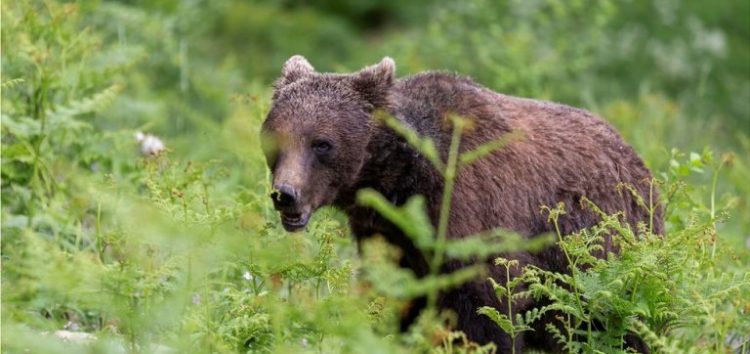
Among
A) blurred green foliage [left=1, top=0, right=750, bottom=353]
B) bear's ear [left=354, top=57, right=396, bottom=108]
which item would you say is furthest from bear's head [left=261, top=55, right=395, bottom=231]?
blurred green foliage [left=1, top=0, right=750, bottom=353]

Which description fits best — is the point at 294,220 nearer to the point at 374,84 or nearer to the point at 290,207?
the point at 290,207

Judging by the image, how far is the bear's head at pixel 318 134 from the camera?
579 centimetres

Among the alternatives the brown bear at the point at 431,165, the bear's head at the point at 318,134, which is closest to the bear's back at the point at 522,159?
the brown bear at the point at 431,165

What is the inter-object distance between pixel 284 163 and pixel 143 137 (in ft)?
7.73

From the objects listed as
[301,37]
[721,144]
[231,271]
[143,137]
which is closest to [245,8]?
[301,37]

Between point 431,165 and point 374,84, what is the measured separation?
1.49 ft

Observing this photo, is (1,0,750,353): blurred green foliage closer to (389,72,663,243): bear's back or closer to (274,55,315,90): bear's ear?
(389,72,663,243): bear's back

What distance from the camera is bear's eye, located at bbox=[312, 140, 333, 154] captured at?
593 cm

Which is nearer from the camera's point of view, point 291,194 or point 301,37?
point 291,194

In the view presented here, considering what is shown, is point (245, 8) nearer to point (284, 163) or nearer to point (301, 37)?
point (301, 37)

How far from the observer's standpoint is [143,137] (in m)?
7.98

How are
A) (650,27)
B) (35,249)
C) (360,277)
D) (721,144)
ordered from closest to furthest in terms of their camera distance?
(35,249)
(360,277)
(721,144)
(650,27)

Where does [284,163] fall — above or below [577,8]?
below

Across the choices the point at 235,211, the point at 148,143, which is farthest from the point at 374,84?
the point at 148,143
